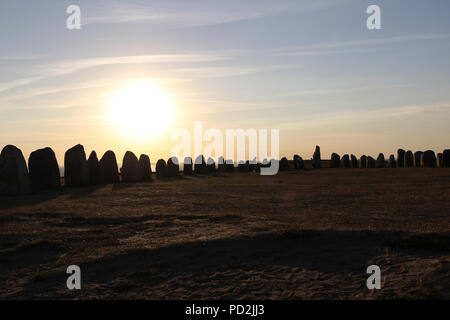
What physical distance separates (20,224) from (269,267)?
28.7 ft

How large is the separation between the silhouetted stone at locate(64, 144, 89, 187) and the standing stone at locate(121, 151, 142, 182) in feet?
18.2

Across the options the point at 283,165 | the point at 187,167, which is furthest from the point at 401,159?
the point at 187,167

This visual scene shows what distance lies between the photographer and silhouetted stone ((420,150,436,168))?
1940 inches

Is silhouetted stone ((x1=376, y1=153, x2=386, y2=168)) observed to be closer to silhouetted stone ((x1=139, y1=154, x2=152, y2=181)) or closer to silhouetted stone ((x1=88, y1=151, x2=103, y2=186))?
silhouetted stone ((x1=139, y1=154, x2=152, y2=181))

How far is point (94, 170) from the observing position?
2912 centimetres

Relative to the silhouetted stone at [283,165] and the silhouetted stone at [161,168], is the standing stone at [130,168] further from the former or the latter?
the silhouetted stone at [283,165]

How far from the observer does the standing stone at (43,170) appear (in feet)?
80.6

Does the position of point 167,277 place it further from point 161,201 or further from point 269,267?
point 161,201

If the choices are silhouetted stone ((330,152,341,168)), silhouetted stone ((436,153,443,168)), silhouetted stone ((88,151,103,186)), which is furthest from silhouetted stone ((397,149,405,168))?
silhouetted stone ((88,151,103,186))

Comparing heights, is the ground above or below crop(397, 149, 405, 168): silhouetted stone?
below

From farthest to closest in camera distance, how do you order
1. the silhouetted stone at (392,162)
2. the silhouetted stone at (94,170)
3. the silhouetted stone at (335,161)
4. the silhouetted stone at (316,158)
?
the silhouetted stone at (335,161) → the silhouetted stone at (316,158) → the silhouetted stone at (392,162) → the silhouetted stone at (94,170)

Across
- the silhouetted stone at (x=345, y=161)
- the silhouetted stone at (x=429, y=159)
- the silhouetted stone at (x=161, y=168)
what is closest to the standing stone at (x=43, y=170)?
the silhouetted stone at (x=161, y=168)
